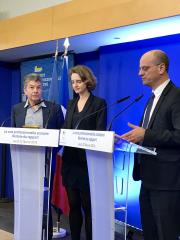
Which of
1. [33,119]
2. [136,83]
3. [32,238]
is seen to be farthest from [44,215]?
[136,83]

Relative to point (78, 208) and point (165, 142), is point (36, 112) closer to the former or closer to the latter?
point (78, 208)

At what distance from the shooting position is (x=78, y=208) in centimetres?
250

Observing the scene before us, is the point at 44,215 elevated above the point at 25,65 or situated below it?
below

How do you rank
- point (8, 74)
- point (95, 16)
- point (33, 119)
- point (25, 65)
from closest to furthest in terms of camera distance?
point (33, 119), point (95, 16), point (25, 65), point (8, 74)

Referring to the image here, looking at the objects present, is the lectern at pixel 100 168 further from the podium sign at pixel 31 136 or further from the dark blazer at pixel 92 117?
the dark blazer at pixel 92 117

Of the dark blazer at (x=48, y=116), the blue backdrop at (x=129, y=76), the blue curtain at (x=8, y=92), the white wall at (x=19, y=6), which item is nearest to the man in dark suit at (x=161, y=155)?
the dark blazer at (x=48, y=116)

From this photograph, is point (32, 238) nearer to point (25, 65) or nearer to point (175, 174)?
point (175, 174)

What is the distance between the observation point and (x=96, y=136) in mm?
1723

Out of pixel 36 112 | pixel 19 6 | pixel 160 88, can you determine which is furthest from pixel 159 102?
pixel 19 6

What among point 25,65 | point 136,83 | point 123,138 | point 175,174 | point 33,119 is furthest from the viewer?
point 25,65

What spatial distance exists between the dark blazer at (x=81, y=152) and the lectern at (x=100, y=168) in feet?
1.43

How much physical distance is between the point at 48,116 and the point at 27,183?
601 mm

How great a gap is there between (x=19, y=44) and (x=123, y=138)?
2.68 meters

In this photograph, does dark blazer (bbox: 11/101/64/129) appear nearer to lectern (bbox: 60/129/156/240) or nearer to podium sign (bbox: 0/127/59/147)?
podium sign (bbox: 0/127/59/147)
